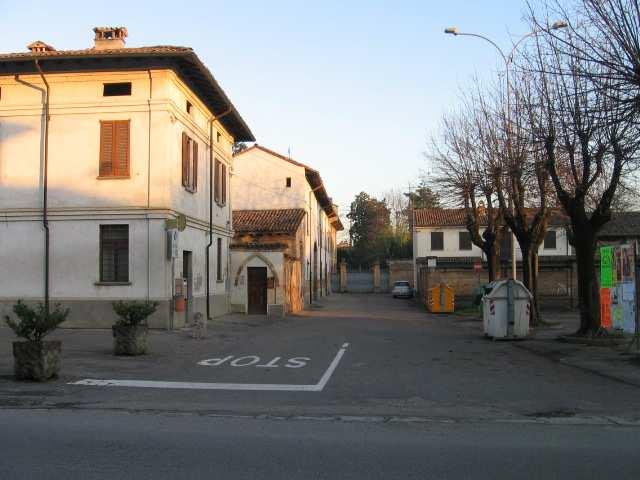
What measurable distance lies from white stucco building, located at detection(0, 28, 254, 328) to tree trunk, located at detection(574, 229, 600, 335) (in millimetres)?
11885

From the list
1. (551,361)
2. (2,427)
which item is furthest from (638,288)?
(2,427)

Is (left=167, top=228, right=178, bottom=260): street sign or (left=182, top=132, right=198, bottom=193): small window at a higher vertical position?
(left=182, top=132, right=198, bottom=193): small window

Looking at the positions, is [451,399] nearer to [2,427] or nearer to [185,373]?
[185,373]

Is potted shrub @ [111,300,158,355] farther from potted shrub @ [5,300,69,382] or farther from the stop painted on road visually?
potted shrub @ [5,300,69,382]

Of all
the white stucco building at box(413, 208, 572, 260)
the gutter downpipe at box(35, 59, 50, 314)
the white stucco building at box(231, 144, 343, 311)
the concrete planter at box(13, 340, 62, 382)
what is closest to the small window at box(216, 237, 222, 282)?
the white stucco building at box(231, 144, 343, 311)

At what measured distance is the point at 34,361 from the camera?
36.6 ft

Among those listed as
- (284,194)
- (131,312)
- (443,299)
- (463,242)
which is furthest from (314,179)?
(131,312)

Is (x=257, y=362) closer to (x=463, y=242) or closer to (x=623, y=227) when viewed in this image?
(x=623, y=227)

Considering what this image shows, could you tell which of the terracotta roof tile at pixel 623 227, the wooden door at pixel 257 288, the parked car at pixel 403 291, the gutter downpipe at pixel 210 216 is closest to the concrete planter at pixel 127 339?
the gutter downpipe at pixel 210 216

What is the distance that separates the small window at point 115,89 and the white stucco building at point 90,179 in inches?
1.2

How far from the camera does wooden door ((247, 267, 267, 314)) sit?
30.9 meters

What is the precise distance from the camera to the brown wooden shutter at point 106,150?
2061 centimetres

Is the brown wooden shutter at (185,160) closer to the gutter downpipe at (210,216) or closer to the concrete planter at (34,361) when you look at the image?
the gutter downpipe at (210,216)

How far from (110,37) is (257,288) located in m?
13.2
